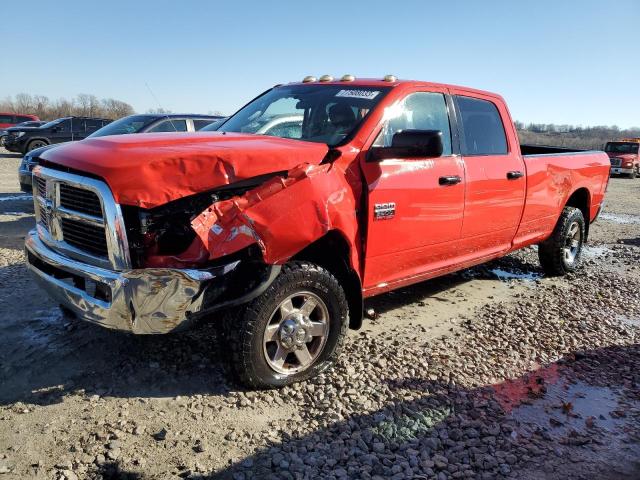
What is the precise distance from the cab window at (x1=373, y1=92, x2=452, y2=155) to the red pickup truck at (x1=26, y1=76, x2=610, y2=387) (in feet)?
0.05

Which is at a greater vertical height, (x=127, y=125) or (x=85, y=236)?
(x=127, y=125)

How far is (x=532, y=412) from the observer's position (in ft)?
10.7

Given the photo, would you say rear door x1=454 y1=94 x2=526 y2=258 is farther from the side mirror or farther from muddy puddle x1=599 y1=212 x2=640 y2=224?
muddy puddle x1=599 y1=212 x2=640 y2=224

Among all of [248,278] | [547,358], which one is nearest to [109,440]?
[248,278]

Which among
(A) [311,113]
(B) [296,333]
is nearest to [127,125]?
(A) [311,113]

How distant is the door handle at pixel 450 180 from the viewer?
4.04 m

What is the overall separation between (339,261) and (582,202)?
14.8 feet

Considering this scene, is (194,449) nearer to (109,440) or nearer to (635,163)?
(109,440)

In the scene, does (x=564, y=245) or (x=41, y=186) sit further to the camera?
(x=564, y=245)

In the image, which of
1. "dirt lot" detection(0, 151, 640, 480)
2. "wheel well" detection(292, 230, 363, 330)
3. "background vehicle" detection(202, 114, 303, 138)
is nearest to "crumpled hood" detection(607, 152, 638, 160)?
"dirt lot" detection(0, 151, 640, 480)

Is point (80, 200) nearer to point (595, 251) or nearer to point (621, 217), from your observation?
point (595, 251)

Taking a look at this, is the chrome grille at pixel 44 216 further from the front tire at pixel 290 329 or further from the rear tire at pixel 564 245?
the rear tire at pixel 564 245

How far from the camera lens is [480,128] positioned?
4.79 m

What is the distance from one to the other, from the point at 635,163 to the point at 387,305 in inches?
1004
